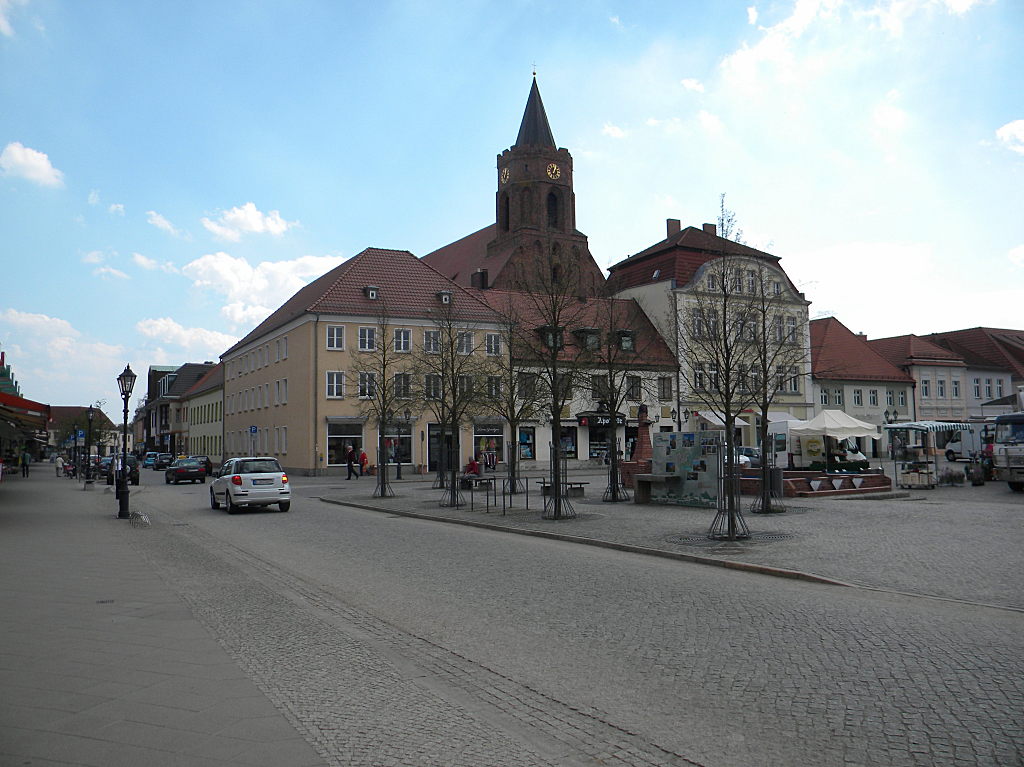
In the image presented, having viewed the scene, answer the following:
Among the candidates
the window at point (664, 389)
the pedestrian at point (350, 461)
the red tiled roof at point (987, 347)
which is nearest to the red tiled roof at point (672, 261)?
the window at point (664, 389)

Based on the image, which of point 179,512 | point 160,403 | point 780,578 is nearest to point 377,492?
point 179,512

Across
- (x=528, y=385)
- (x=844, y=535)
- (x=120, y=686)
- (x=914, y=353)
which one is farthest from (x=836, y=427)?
(x=914, y=353)

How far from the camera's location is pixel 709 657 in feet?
22.8

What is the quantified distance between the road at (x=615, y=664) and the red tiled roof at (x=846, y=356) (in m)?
54.9

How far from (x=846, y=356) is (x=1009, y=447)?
3742 centimetres

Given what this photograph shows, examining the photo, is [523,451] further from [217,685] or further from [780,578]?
[217,685]

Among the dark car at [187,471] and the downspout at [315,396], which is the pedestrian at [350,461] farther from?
the dark car at [187,471]

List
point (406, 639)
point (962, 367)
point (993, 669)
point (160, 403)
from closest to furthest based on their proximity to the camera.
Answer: point (993, 669), point (406, 639), point (962, 367), point (160, 403)

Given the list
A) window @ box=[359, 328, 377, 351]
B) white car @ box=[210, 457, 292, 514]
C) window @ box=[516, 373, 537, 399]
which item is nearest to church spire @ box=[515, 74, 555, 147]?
window @ box=[359, 328, 377, 351]

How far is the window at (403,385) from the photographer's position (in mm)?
35688

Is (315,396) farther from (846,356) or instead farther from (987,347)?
(987,347)

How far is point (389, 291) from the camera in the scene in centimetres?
5234

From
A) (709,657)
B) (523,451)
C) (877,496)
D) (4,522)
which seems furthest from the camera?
(523,451)

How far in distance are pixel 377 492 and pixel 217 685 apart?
2496 centimetres
